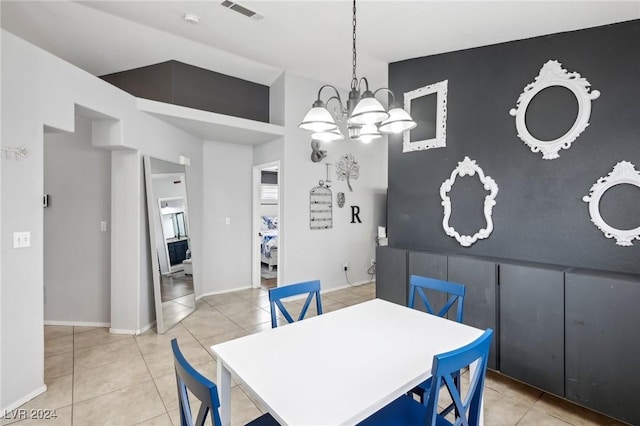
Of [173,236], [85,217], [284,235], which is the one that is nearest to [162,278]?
[173,236]

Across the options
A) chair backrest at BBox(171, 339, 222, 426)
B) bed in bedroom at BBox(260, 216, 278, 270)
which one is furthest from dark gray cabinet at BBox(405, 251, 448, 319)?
bed in bedroom at BBox(260, 216, 278, 270)

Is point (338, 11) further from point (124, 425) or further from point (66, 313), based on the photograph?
point (66, 313)

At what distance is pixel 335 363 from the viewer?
1361 millimetres

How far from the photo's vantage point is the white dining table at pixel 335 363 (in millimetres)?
1086

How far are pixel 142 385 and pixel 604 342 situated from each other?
337cm

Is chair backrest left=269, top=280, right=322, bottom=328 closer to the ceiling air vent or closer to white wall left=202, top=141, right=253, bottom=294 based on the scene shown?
the ceiling air vent

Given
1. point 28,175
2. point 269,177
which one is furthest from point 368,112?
point 269,177

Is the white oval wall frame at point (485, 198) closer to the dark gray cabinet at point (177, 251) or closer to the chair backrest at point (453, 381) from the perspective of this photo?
the chair backrest at point (453, 381)

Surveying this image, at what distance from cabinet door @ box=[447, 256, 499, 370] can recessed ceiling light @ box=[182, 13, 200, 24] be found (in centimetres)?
331

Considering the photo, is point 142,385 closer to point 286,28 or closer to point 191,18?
point 191,18

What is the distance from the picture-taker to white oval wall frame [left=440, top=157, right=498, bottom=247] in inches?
116

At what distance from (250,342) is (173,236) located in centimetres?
284

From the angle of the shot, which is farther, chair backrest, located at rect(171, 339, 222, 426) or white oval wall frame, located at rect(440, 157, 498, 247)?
white oval wall frame, located at rect(440, 157, 498, 247)

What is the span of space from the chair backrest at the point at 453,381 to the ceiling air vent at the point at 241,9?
3057 millimetres
